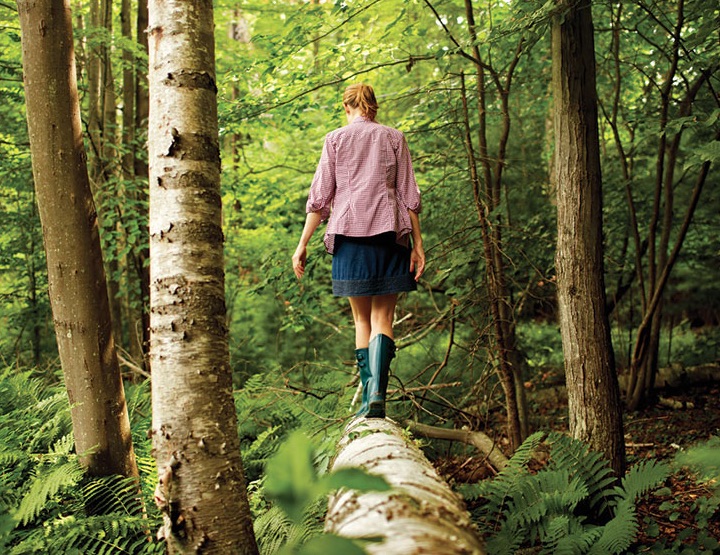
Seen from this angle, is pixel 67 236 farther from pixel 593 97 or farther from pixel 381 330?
pixel 593 97

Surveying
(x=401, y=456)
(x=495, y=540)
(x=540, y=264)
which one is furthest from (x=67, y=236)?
(x=540, y=264)

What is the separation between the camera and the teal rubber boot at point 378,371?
3650 millimetres

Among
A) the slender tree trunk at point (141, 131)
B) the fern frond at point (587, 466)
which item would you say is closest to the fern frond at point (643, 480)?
the fern frond at point (587, 466)

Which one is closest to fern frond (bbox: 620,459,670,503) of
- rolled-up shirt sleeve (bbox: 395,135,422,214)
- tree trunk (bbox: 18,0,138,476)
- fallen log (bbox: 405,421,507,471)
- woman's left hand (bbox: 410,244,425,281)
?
fallen log (bbox: 405,421,507,471)

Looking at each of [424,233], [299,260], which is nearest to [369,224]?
[299,260]

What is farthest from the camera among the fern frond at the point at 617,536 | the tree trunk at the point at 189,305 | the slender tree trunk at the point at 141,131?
the slender tree trunk at the point at 141,131

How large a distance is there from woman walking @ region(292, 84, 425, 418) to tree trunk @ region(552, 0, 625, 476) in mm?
1275

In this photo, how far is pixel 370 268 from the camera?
12.4 feet

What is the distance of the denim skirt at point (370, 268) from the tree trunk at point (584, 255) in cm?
138

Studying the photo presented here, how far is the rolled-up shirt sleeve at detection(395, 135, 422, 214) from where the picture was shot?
3.91 meters

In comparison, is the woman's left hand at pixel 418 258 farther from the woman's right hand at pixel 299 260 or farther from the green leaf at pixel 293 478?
the green leaf at pixel 293 478

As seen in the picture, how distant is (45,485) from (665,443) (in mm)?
5849

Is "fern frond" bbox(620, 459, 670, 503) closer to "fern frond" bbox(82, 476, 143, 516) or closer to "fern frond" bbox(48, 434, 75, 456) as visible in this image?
"fern frond" bbox(82, 476, 143, 516)

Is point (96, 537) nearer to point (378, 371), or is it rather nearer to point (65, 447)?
point (65, 447)
